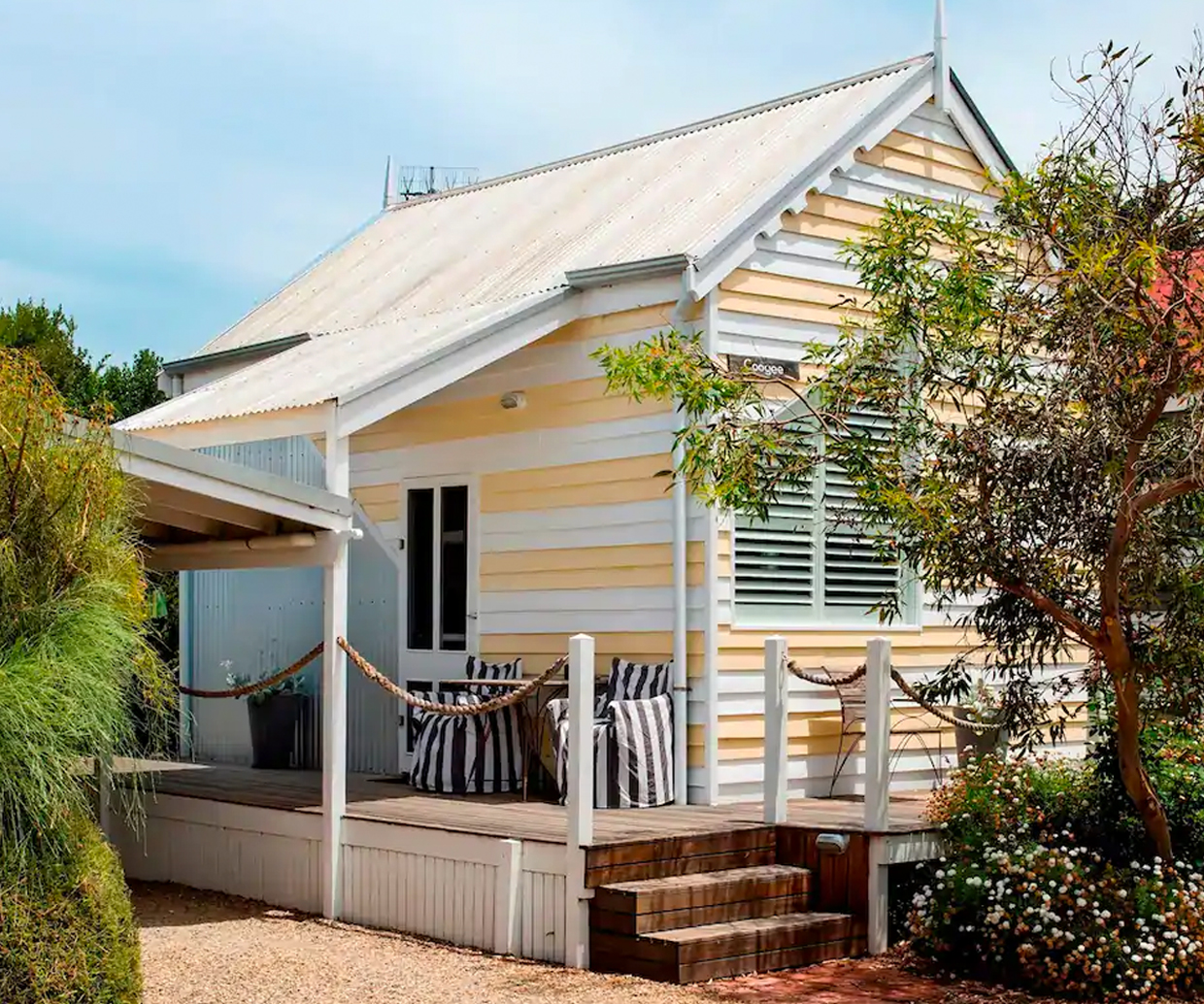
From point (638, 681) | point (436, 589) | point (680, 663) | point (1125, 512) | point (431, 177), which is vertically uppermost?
point (431, 177)

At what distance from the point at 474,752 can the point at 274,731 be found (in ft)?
8.19

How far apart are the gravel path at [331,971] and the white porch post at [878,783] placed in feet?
4.76

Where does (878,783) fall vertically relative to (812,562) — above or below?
below

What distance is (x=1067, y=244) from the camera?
8.06 m

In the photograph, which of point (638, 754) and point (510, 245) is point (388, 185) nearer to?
point (510, 245)

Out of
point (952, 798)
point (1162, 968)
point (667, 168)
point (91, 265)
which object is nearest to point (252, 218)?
point (91, 265)

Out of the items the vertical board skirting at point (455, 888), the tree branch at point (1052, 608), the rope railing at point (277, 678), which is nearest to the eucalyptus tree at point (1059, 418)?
the tree branch at point (1052, 608)

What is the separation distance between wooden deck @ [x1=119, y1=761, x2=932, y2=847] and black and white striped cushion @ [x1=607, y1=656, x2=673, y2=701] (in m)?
0.72

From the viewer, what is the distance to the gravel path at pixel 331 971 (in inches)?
303

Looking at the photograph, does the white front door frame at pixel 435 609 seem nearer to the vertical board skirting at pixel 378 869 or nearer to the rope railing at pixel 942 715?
the vertical board skirting at pixel 378 869

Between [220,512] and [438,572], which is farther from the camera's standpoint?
[438,572]

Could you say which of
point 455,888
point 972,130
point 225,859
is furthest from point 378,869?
point 972,130

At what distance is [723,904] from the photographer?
8609 mm

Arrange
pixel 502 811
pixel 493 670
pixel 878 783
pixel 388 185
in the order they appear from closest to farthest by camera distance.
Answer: pixel 878 783
pixel 502 811
pixel 493 670
pixel 388 185
